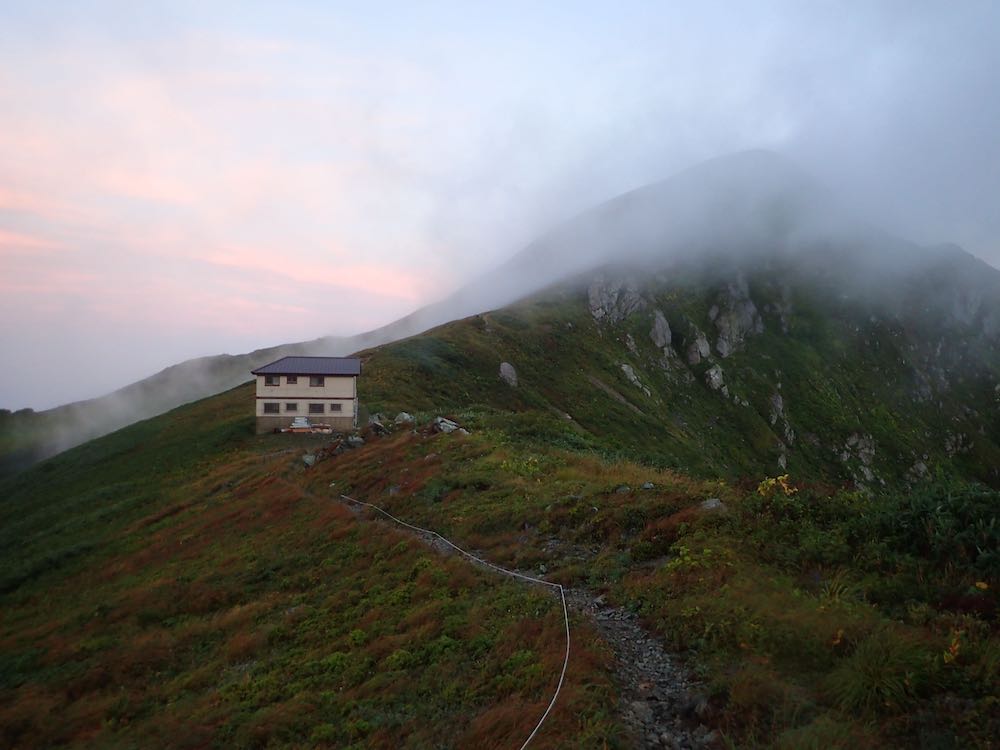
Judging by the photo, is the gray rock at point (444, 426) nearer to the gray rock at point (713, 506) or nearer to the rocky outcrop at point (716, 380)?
the gray rock at point (713, 506)

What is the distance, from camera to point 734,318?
139 meters

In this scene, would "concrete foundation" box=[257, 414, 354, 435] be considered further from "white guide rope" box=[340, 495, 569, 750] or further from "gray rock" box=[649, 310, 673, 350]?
"gray rock" box=[649, 310, 673, 350]

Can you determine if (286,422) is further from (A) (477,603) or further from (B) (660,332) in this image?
(B) (660,332)

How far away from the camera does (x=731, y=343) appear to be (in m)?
133

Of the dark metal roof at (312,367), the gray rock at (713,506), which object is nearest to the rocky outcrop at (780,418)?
the dark metal roof at (312,367)

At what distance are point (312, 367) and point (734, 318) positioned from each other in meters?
110

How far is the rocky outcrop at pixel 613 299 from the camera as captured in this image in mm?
126062

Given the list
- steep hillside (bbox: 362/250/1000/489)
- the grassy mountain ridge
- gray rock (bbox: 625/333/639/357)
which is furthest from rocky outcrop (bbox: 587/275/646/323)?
the grassy mountain ridge

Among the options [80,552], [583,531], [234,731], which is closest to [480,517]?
[583,531]

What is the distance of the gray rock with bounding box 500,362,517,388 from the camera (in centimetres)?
8381

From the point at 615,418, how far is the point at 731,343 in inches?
2394

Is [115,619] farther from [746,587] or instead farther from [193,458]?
[193,458]

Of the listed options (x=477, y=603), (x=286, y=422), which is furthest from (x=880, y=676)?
(x=286, y=422)

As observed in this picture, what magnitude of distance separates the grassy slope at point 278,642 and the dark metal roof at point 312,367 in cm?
2263
